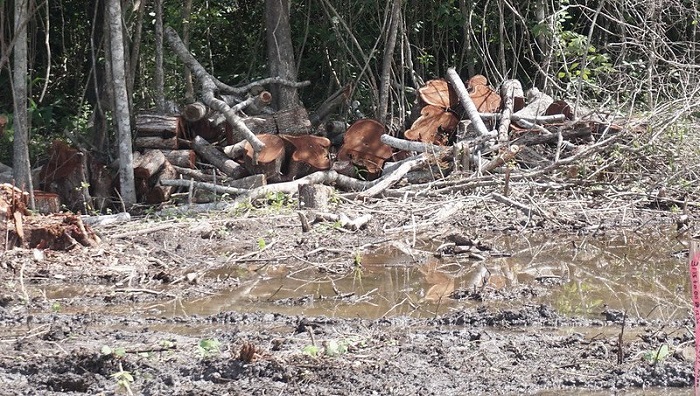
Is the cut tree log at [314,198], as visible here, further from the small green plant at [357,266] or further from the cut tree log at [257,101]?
the cut tree log at [257,101]

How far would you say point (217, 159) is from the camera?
430 inches

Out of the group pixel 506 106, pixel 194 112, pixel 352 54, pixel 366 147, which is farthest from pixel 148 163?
pixel 506 106

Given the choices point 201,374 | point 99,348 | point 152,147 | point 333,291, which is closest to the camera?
point 201,374

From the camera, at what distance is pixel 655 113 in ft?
33.1

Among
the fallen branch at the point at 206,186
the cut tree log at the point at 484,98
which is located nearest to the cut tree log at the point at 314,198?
the fallen branch at the point at 206,186

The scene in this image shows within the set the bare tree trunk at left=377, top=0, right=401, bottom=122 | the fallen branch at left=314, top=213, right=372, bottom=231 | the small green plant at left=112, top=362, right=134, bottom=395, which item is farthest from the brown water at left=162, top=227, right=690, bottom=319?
the bare tree trunk at left=377, top=0, right=401, bottom=122

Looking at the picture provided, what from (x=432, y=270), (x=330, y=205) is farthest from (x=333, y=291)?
(x=330, y=205)

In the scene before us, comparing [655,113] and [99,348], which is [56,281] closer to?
[99,348]

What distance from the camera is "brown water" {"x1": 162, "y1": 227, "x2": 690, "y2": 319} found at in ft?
21.0

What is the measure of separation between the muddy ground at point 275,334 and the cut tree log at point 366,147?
2.38 meters

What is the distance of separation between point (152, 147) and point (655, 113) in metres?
5.26

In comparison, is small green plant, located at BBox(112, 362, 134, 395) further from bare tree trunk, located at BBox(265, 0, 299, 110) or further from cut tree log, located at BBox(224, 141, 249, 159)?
bare tree trunk, located at BBox(265, 0, 299, 110)

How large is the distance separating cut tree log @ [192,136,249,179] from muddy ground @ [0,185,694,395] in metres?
1.92

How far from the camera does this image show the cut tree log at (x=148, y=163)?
A: 10406mm
